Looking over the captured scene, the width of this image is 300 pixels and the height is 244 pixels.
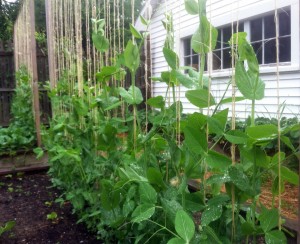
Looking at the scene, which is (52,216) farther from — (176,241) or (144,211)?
(176,241)

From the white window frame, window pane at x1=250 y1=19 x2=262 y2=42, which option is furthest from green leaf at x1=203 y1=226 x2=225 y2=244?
window pane at x1=250 y1=19 x2=262 y2=42

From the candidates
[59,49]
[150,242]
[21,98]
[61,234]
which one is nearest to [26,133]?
[21,98]

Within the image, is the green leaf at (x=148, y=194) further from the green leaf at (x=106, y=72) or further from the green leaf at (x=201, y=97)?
the green leaf at (x=106, y=72)

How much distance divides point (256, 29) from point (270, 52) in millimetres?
494

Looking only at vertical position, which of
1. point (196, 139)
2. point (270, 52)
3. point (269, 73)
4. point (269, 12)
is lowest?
point (196, 139)

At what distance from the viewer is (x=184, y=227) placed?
2.60ft

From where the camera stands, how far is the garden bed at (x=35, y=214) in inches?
80.7

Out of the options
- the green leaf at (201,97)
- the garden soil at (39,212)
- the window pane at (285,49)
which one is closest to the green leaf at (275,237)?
the green leaf at (201,97)

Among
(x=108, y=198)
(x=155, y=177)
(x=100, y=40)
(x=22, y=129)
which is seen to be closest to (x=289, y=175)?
(x=155, y=177)

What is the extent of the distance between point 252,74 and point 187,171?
12.1 inches

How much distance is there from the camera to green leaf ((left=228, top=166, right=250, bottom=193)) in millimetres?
777

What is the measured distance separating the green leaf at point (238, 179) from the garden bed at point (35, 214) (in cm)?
138

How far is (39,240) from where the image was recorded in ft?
6.62

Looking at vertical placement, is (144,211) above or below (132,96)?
below
